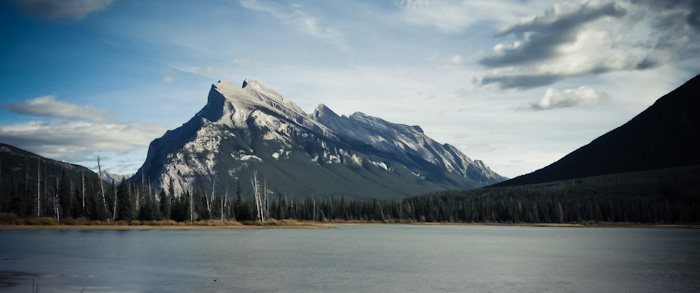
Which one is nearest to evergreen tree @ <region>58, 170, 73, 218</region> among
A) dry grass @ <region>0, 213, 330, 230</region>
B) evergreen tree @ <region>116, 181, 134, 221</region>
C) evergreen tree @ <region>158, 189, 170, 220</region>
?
dry grass @ <region>0, 213, 330, 230</region>

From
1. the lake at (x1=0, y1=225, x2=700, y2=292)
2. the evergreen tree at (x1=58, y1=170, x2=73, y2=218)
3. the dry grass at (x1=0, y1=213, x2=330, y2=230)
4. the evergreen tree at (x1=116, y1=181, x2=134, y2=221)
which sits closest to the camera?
the lake at (x1=0, y1=225, x2=700, y2=292)

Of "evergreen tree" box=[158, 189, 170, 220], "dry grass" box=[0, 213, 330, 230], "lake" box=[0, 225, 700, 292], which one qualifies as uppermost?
"evergreen tree" box=[158, 189, 170, 220]

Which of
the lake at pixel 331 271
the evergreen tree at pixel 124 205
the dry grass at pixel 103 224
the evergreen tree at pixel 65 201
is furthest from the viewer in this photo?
the evergreen tree at pixel 124 205

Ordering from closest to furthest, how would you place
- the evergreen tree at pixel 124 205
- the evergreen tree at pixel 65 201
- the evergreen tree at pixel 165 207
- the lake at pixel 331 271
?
the lake at pixel 331 271
the evergreen tree at pixel 65 201
the evergreen tree at pixel 124 205
the evergreen tree at pixel 165 207

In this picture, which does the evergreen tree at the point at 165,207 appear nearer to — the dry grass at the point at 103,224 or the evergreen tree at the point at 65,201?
the dry grass at the point at 103,224

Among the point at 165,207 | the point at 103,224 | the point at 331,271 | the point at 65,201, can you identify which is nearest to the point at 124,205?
the point at 103,224

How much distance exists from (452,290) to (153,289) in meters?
21.0

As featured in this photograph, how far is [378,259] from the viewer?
196 ft

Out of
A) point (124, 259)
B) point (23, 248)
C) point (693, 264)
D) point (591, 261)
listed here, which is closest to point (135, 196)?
point (23, 248)

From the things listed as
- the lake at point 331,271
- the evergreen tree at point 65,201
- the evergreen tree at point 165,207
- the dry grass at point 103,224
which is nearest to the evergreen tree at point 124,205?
the dry grass at point 103,224

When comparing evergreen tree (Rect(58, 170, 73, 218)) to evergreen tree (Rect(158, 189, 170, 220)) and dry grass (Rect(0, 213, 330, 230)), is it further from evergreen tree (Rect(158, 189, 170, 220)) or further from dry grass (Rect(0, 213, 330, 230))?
evergreen tree (Rect(158, 189, 170, 220))

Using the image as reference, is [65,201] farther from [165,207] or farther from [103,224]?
[165,207]

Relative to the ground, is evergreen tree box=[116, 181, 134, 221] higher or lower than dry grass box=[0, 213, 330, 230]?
higher

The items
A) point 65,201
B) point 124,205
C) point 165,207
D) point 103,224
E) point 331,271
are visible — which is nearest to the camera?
point 331,271
